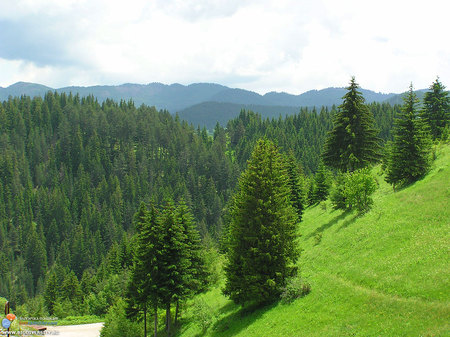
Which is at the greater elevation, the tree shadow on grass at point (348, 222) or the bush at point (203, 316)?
the tree shadow on grass at point (348, 222)

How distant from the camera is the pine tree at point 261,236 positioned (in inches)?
981

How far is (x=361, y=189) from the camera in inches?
1210

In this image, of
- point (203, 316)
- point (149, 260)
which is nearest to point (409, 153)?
point (203, 316)

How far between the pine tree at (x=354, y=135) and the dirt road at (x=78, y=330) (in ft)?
158

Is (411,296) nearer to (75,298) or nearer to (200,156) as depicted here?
(75,298)

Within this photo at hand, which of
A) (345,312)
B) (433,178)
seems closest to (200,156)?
(433,178)

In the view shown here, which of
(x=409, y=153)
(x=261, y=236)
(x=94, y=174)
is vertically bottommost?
(x=94, y=174)

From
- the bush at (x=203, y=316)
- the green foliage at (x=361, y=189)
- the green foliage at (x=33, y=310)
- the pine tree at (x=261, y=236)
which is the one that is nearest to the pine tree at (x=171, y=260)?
the bush at (x=203, y=316)

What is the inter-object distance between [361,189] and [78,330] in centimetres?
5365

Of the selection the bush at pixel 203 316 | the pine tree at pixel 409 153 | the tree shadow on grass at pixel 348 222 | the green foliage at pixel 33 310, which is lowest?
the green foliage at pixel 33 310

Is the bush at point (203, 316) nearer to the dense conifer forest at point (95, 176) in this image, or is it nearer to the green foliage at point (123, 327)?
the green foliage at point (123, 327)

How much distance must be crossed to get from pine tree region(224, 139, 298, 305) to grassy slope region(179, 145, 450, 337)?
181cm

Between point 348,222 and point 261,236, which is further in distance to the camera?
point 348,222

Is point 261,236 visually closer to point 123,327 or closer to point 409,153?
point 409,153
